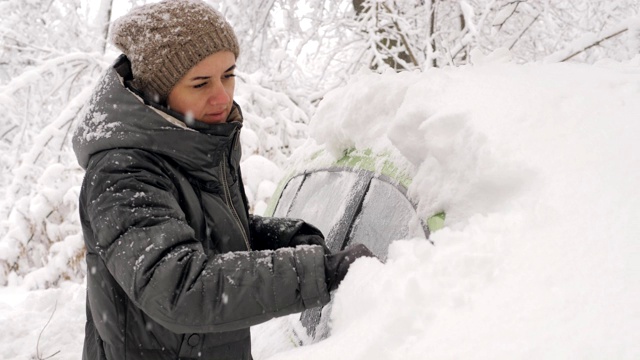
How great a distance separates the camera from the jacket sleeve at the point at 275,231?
2025 millimetres

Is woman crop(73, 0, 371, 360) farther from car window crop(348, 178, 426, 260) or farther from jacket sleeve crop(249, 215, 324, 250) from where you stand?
car window crop(348, 178, 426, 260)

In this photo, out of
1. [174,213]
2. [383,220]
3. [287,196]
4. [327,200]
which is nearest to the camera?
[174,213]

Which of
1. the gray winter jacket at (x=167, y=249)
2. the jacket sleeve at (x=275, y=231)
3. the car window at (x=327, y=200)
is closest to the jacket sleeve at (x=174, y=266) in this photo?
the gray winter jacket at (x=167, y=249)

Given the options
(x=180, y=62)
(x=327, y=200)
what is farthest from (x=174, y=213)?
(x=327, y=200)

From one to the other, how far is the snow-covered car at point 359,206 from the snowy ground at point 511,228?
87mm

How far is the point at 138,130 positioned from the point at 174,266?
1.38ft

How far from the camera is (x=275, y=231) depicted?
6.70 ft

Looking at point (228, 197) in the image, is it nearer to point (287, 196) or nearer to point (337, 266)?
point (337, 266)

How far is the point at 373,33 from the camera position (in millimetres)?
5508

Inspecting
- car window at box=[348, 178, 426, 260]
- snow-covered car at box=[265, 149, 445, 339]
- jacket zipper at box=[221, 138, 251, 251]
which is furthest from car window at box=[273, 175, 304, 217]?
jacket zipper at box=[221, 138, 251, 251]

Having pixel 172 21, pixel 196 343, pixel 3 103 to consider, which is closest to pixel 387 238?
pixel 196 343

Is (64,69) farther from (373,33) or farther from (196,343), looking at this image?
(196,343)

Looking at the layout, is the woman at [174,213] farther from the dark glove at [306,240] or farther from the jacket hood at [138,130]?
the dark glove at [306,240]

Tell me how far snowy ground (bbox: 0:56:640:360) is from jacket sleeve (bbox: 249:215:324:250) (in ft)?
1.51
